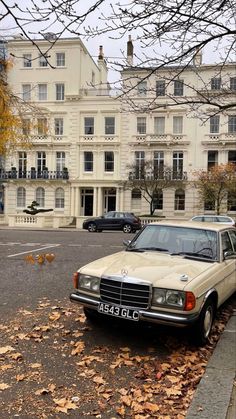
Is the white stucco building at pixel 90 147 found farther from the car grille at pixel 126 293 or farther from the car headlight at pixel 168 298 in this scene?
the car headlight at pixel 168 298

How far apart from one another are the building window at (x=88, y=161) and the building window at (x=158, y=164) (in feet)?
22.9

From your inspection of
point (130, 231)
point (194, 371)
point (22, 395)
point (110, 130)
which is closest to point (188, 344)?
point (194, 371)

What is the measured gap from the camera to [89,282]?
5547 mm

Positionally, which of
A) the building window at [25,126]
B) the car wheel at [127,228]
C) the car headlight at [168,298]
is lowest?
the car wheel at [127,228]

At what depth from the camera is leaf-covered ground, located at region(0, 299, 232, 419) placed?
3707 mm

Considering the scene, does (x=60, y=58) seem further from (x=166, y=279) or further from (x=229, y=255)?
(x=166, y=279)

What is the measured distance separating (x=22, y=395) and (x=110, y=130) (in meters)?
40.5

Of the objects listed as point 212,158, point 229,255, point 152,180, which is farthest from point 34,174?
point 229,255

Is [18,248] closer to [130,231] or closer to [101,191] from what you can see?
[130,231]

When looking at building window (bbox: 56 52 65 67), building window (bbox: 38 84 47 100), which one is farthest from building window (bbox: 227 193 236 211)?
building window (bbox: 56 52 65 67)

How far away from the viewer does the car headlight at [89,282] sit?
5451 millimetres

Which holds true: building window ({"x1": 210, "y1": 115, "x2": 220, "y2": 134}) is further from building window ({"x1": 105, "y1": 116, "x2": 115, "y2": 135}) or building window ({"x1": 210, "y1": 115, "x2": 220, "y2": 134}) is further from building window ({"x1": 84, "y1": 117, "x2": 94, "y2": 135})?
building window ({"x1": 84, "y1": 117, "x2": 94, "y2": 135})

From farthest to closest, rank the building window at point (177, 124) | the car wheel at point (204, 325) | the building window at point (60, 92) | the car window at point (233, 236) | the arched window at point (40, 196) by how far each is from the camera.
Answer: the arched window at point (40, 196)
the building window at point (60, 92)
the building window at point (177, 124)
the car window at point (233, 236)
the car wheel at point (204, 325)

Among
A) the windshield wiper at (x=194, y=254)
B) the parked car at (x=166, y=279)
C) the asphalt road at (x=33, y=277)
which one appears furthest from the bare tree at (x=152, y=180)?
the windshield wiper at (x=194, y=254)
